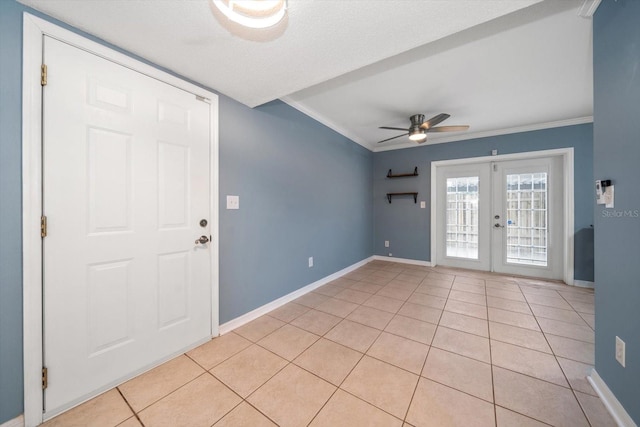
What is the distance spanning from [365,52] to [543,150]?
384cm

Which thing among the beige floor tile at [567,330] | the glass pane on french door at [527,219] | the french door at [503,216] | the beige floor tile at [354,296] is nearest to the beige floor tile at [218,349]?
the beige floor tile at [354,296]

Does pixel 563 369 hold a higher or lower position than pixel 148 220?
lower

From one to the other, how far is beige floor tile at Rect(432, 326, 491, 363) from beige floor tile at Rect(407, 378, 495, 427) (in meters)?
0.48

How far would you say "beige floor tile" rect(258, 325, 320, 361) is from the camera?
1855 mm

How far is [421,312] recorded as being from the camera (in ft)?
8.30

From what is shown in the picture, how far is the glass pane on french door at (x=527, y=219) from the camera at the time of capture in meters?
3.69

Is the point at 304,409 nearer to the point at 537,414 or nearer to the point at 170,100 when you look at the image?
the point at 537,414

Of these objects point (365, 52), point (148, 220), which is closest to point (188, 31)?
point (365, 52)

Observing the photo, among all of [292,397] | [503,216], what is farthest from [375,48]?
[503,216]

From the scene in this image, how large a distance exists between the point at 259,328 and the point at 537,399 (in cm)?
216

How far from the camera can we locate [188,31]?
142cm

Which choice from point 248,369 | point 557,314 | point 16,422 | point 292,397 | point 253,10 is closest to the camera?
point 253,10

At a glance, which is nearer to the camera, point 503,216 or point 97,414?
point 97,414

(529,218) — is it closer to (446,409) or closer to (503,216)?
(503,216)
